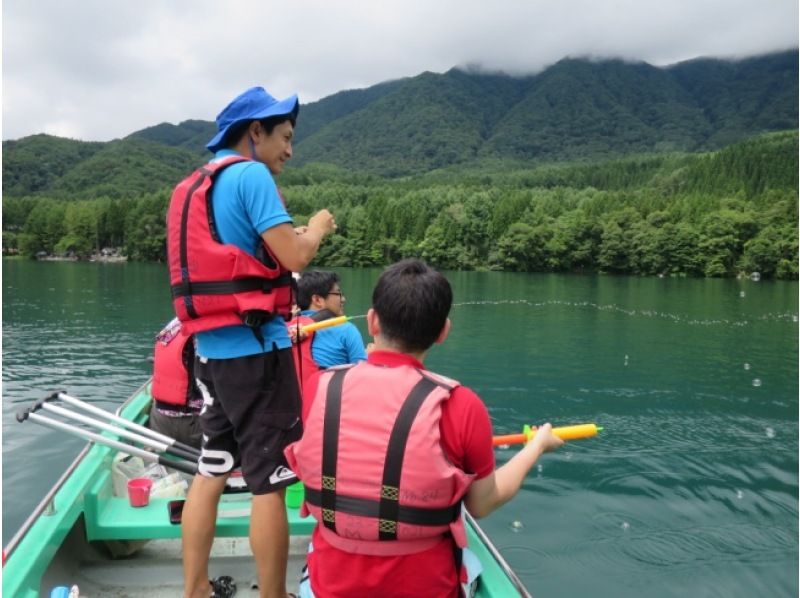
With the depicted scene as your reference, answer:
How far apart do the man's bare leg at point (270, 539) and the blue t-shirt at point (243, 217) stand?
2.02ft

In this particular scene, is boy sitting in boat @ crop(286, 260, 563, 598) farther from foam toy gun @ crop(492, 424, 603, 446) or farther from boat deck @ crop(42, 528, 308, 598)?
boat deck @ crop(42, 528, 308, 598)

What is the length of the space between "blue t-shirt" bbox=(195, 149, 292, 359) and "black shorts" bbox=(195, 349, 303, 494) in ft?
0.17

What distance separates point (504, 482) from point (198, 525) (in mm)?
1363

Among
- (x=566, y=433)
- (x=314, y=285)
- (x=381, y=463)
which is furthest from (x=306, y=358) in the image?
(x=381, y=463)

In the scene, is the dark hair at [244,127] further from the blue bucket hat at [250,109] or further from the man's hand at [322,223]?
the man's hand at [322,223]

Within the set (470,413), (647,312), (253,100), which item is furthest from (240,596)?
(647,312)

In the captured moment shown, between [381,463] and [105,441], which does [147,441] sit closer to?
[105,441]

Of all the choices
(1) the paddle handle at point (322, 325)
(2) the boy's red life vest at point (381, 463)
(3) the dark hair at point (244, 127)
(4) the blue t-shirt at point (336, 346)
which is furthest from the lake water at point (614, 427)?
(3) the dark hair at point (244, 127)

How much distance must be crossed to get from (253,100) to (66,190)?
157m

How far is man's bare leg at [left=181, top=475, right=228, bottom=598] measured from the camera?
2.67 meters

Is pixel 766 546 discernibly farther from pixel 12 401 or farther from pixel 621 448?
pixel 12 401

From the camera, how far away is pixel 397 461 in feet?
6.10

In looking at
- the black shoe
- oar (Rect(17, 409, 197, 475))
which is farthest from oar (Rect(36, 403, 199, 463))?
the black shoe

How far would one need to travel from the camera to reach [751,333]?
2012 centimetres
